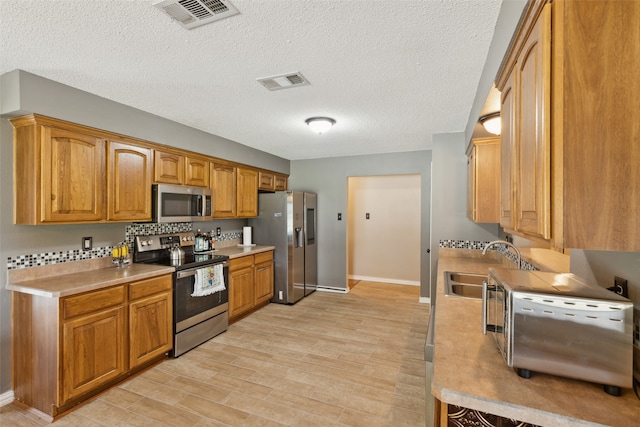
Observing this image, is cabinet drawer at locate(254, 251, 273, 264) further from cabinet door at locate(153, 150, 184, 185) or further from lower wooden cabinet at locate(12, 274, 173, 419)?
lower wooden cabinet at locate(12, 274, 173, 419)

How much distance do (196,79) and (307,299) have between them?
3.61 meters

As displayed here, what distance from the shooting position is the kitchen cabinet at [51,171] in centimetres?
217

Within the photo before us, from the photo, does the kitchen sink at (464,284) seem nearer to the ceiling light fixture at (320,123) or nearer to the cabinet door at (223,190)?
the ceiling light fixture at (320,123)

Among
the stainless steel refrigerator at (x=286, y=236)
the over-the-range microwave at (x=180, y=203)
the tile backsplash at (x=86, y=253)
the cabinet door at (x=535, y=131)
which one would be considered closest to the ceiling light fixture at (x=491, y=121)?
the cabinet door at (x=535, y=131)

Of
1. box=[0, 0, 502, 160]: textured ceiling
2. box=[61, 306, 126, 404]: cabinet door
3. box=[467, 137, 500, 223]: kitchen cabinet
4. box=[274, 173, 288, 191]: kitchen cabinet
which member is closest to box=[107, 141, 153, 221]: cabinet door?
box=[0, 0, 502, 160]: textured ceiling

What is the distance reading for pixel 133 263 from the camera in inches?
121

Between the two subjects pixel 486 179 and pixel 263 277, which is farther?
pixel 263 277

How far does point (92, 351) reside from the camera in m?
2.24

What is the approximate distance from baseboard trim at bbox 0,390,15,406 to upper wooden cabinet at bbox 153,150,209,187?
1.98m

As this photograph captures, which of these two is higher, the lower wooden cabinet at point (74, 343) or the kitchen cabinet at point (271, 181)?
the kitchen cabinet at point (271, 181)

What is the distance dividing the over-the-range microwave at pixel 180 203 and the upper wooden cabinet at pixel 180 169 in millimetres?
98

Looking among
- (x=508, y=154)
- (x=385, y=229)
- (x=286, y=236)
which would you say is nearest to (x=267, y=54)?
(x=508, y=154)

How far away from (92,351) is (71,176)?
1344 millimetres

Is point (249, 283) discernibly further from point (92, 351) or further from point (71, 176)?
point (71, 176)
